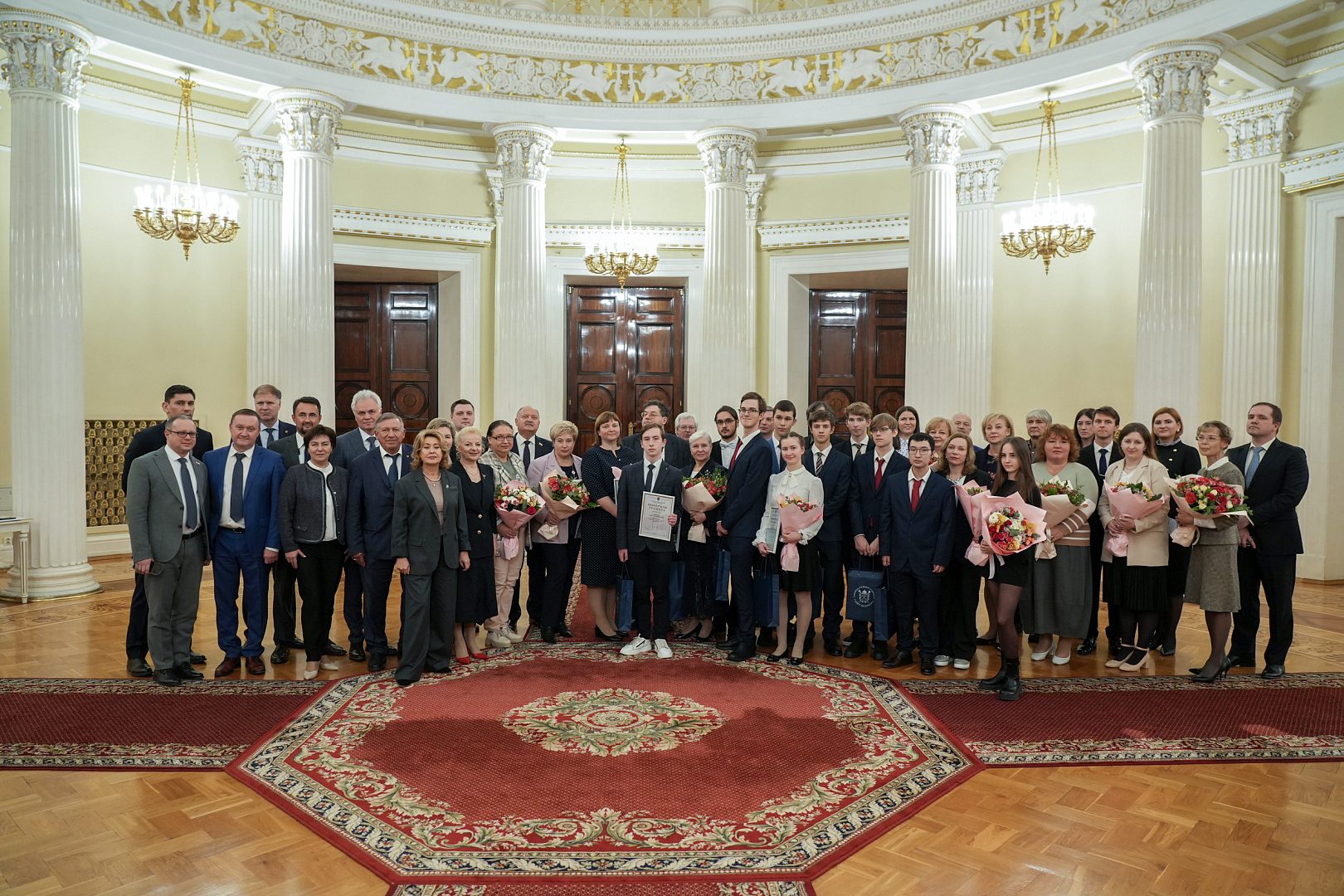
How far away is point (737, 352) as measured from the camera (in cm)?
1148

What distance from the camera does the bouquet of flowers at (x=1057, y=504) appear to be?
6141 mm

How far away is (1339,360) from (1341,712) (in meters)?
6.08

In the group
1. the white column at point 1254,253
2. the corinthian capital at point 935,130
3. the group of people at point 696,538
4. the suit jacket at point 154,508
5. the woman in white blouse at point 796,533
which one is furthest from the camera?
the corinthian capital at point 935,130

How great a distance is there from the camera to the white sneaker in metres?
6.88

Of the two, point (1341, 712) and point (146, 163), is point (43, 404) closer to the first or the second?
point (146, 163)

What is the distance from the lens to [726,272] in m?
11.5

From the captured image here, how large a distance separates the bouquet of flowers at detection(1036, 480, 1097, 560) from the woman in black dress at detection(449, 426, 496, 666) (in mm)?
3706

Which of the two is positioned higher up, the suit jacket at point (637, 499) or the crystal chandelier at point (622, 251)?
the crystal chandelier at point (622, 251)

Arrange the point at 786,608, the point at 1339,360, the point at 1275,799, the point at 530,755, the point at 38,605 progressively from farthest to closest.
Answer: the point at 1339,360, the point at 38,605, the point at 786,608, the point at 530,755, the point at 1275,799

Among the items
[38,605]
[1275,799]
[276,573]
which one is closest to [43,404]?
[38,605]

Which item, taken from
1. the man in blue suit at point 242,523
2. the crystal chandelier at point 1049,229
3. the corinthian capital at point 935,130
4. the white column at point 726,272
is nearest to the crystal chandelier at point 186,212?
the man in blue suit at point 242,523

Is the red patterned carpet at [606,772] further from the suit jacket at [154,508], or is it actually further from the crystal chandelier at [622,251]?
the crystal chandelier at [622,251]

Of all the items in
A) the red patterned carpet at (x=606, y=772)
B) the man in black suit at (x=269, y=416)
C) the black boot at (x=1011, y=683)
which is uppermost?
the man in black suit at (x=269, y=416)

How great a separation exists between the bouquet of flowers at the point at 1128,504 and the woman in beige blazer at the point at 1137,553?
0.03 metres
